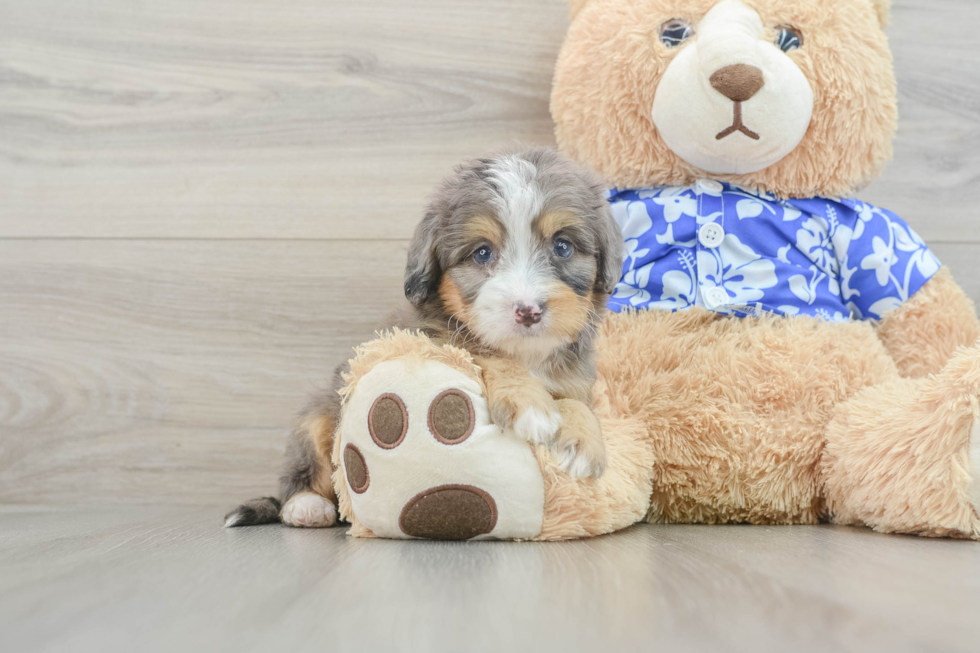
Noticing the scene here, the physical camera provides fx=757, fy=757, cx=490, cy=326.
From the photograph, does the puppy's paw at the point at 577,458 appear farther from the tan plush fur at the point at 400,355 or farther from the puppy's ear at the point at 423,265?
the puppy's ear at the point at 423,265

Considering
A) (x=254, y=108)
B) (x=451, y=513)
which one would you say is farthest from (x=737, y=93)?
(x=254, y=108)

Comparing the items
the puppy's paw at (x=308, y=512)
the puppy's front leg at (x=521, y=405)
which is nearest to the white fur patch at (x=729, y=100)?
the puppy's front leg at (x=521, y=405)

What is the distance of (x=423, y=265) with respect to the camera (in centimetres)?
145

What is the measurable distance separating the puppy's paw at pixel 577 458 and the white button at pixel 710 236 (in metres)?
0.67

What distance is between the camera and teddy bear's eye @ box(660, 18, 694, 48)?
1.78m

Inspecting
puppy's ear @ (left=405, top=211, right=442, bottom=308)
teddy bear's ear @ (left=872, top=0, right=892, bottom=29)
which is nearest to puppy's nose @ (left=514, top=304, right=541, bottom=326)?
puppy's ear @ (left=405, top=211, right=442, bottom=308)

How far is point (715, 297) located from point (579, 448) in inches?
23.8

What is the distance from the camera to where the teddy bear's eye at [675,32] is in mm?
1780

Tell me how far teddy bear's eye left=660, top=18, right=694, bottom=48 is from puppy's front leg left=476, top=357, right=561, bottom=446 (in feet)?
3.06

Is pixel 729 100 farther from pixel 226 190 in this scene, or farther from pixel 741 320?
pixel 226 190

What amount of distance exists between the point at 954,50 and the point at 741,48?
1008 millimetres

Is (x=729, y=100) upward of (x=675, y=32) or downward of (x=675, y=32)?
downward

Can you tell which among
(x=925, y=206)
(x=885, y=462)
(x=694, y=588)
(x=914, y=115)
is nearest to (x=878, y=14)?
(x=914, y=115)

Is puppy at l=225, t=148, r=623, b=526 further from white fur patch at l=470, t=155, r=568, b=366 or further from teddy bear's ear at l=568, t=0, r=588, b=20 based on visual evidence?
teddy bear's ear at l=568, t=0, r=588, b=20
